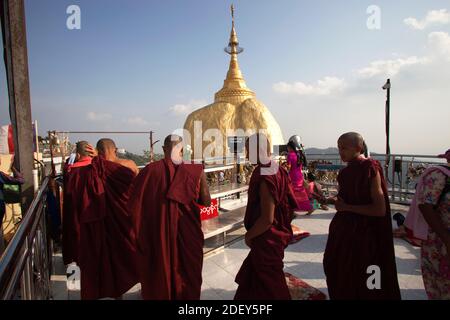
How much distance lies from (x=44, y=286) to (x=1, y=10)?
11.4ft

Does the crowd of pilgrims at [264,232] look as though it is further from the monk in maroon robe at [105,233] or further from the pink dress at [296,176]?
the pink dress at [296,176]

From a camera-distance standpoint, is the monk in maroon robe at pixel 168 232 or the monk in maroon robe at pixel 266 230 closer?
the monk in maroon robe at pixel 266 230

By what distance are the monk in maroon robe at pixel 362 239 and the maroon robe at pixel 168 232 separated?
4.53 feet

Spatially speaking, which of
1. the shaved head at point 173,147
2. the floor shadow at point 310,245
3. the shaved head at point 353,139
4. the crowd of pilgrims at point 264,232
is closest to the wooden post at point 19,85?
the crowd of pilgrims at point 264,232

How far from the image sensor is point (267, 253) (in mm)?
2221

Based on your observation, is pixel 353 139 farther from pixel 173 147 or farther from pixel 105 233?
pixel 105 233

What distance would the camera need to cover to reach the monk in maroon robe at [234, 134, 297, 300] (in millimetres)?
2186

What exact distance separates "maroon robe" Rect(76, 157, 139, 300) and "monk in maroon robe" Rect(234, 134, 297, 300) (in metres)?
1.33

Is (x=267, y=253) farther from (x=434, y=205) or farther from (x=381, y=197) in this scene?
(x=434, y=205)

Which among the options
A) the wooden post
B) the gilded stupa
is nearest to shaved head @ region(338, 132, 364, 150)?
the wooden post

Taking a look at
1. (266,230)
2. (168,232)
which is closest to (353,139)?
(266,230)

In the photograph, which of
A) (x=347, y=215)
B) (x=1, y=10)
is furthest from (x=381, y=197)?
(x=1, y=10)

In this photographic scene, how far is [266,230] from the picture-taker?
7.23 ft

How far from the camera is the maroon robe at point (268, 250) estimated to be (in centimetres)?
221
